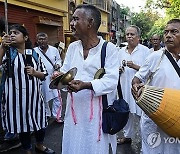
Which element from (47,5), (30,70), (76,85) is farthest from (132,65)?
(47,5)

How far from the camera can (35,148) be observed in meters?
4.22

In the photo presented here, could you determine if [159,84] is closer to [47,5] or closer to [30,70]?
[30,70]

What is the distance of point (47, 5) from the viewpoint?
Answer: 15.6m

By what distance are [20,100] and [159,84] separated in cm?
179

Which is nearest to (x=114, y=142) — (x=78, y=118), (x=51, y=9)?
(x=78, y=118)

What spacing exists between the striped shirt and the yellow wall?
29.4 ft

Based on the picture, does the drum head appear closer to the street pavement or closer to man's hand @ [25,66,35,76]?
man's hand @ [25,66,35,76]

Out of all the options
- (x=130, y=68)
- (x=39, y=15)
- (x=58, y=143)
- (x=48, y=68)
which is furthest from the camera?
(x=39, y=15)

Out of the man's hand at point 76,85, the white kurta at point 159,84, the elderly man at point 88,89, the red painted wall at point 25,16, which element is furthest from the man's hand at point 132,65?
the red painted wall at point 25,16

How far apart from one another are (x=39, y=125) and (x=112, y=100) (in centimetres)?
141

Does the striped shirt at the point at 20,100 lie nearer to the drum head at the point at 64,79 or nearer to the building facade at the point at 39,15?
the drum head at the point at 64,79

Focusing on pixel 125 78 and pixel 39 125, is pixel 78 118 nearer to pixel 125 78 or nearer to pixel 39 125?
pixel 39 125

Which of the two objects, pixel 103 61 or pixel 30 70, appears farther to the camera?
pixel 30 70

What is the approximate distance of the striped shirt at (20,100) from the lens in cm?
357
